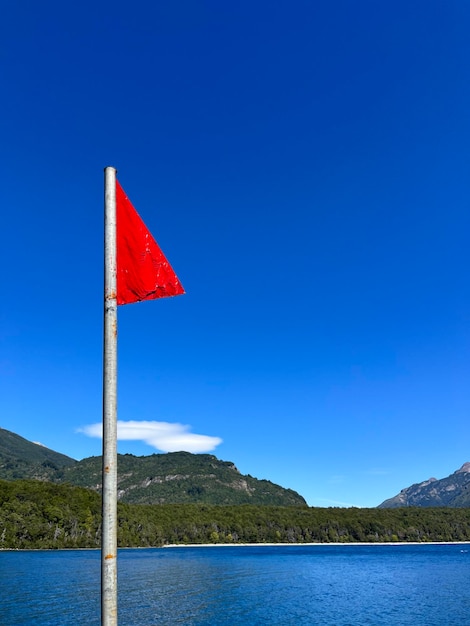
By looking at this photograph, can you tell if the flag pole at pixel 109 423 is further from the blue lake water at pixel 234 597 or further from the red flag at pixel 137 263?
the blue lake water at pixel 234 597

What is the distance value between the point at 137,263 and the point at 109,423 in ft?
8.45

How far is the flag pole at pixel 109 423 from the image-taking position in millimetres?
6262

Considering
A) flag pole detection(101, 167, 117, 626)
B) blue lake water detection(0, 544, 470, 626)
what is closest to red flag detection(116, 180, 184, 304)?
flag pole detection(101, 167, 117, 626)

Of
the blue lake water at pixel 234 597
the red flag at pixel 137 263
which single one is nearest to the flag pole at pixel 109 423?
the red flag at pixel 137 263

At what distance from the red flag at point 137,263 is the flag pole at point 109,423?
0.34 m

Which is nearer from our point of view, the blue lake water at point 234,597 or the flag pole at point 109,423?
the flag pole at point 109,423

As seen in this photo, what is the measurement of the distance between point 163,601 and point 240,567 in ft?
225

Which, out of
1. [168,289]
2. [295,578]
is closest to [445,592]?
[295,578]

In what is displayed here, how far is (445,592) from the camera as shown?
8919cm

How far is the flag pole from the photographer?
6.26 m

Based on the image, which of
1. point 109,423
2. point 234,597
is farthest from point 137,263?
point 234,597

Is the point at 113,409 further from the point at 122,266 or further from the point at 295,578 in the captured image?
the point at 295,578

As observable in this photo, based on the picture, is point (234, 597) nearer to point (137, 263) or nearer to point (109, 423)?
point (137, 263)

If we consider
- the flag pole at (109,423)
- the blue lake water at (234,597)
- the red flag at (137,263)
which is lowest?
the blue lake water at (234,597)
